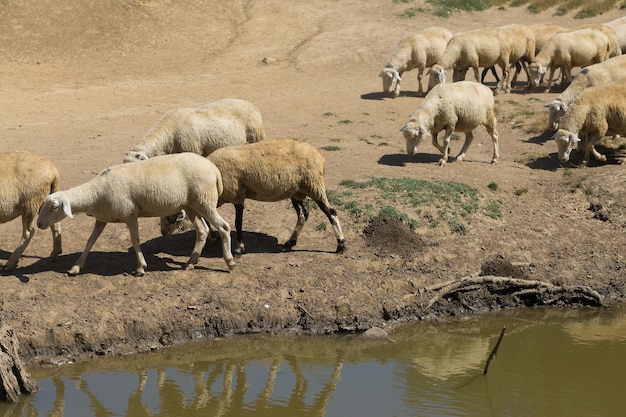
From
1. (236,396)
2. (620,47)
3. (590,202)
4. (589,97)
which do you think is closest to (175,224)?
(236,396)

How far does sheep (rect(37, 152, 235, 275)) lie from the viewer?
40.6 ft

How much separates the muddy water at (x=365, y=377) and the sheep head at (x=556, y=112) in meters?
7.68

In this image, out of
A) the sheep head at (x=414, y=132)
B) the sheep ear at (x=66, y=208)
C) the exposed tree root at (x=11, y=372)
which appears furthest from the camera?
the sheep head at (x=414, y=132)

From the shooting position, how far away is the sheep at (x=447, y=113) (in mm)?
17453

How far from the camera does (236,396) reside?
1070cm

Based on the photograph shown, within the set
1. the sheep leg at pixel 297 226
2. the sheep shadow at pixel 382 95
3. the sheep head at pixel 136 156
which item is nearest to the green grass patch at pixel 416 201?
the sheep leg at pixel 297 226

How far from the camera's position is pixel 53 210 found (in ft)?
40.2

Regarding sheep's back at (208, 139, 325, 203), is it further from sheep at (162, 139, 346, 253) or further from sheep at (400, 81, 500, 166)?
sheep at (400, 81, 500, 166)

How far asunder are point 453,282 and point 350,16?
19597 millimetres

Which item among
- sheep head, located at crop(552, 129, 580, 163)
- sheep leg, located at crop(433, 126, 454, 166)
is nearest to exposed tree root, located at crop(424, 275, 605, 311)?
sheep leg, located at crop(433, 126, 454, 166)

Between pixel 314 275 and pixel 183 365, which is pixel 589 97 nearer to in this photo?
pixel 314 275

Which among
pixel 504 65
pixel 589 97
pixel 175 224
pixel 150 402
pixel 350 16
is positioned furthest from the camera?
pixel 350 16

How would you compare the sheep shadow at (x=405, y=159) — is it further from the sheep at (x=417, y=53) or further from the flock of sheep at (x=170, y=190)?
the sheep at (x=417, y=53)

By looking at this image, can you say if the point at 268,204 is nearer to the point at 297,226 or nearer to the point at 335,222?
the point at 297,226
